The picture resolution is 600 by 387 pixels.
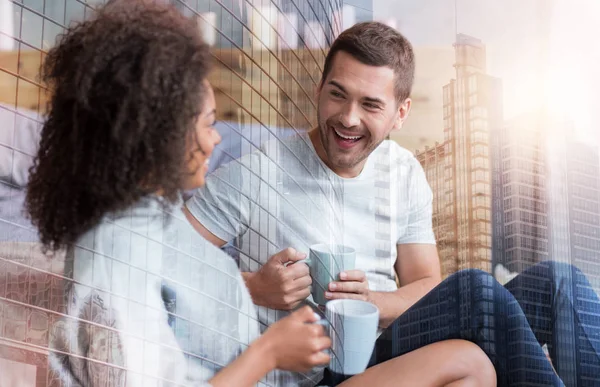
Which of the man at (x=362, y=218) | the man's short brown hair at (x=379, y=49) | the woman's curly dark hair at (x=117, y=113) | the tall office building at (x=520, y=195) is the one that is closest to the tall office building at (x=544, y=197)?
the tall office building at (x=520, y=195)

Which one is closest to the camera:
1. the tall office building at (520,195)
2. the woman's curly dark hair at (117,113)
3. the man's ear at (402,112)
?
the woman's curly dark hair at (117,113)

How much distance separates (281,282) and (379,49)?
39 centimetres

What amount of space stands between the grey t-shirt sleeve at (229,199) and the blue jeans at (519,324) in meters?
0.27

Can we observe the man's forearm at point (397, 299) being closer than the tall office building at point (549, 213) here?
Answer: Yes

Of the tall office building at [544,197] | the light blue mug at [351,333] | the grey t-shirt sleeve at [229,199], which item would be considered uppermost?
the tall office building at [544,197]

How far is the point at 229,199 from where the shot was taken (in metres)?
→ 1.13

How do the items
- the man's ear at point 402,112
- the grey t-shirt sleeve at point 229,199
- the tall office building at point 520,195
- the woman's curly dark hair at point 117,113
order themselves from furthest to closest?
the tall office building at point 520,195, the man's ear at point 402,112, the grey t-shirt sleeve at point 229,199, the woman's curly dark hair at point 117,113

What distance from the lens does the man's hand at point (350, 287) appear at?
116cm

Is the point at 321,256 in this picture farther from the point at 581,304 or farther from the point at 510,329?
the point at 581,304

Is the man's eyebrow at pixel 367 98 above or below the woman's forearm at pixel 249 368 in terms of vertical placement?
above

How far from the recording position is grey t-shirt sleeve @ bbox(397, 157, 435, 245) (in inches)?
49.8

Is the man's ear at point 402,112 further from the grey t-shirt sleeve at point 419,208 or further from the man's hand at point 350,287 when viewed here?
the man's hand at point 350,287

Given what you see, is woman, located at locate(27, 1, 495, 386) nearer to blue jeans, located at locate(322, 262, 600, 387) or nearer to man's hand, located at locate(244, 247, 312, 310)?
man's hand, located at locate(244, 247, 312, 310)

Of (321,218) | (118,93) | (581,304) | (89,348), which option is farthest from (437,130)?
(89,348)
